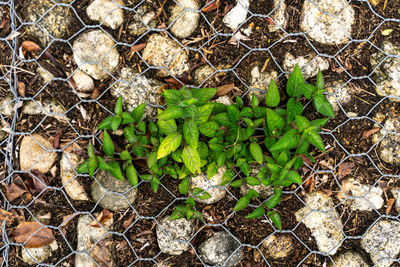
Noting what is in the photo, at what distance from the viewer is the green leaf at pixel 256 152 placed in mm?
1452

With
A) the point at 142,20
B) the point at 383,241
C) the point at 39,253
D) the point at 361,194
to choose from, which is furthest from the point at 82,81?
the point at 383,241

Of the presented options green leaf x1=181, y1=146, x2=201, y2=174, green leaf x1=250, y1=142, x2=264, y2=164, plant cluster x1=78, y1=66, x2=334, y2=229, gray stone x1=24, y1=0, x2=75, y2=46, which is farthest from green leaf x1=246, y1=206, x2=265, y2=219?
gray stone x1=24, y1=0, x2=75, y2=46

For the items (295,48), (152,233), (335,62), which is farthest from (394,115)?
(152,233)

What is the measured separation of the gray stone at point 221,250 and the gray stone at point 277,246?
12 cm

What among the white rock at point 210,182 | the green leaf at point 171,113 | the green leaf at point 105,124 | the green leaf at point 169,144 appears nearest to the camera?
the green leaf at point 171,113

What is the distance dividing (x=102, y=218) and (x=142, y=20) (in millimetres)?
933

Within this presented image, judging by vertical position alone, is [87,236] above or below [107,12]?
below

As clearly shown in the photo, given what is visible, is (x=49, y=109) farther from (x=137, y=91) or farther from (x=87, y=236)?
(x=87, y=236)

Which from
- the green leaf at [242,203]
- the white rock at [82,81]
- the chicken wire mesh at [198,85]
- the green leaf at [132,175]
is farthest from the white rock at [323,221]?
the white rock at [82,81]

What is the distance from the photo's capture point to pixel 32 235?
1644 mm

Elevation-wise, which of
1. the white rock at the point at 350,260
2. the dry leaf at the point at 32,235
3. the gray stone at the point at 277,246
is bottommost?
the white rock at the point at 350,260

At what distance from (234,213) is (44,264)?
0.91 metres

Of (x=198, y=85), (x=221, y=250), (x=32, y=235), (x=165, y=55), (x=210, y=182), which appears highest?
(x=165, y=55)

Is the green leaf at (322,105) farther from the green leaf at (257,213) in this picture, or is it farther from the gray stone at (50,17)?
the gray stone at (50,17)
